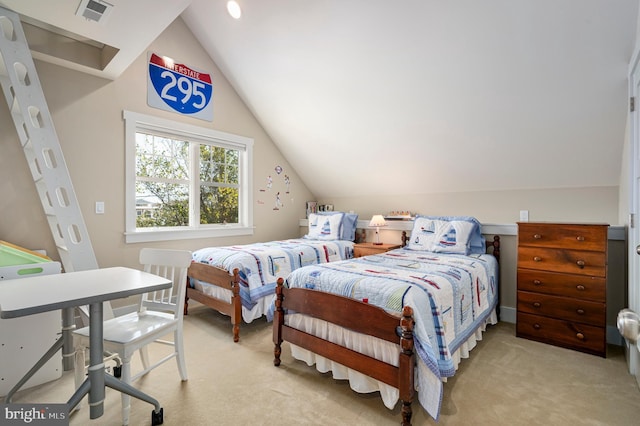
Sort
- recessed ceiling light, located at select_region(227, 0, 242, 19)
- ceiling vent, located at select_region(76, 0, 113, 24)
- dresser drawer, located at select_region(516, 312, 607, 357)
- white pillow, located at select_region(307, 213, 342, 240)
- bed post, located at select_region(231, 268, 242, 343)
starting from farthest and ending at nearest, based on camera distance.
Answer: white pillow, located at select_region(307, 213, 342, 240) → recessed ceiling light, located at select_region(227, 0, 242, 19) → bed post, located at select_region(231, 268, 242, 343) → dresser drawer, located at select_region(516, 312, 607, 357) → ceiling vent, located at select_region(76, 0, 113, 24)

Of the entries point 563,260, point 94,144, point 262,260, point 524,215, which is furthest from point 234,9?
point 563,260

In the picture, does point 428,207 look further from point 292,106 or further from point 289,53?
point 289,53

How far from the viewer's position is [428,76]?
9.43ft

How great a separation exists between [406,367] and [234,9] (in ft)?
11.6

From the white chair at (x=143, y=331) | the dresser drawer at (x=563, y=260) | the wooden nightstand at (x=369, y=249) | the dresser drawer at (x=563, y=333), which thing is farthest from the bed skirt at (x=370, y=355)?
the wooden nightstand at (x=369, y=249)

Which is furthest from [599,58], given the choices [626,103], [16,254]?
[16,254]

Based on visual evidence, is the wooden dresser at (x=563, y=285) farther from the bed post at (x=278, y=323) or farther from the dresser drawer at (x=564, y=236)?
the bed post at (x=278, y=323)

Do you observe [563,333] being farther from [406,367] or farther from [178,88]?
[178,88]

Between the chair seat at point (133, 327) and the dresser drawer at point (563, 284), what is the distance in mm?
2756

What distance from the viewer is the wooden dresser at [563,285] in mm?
2430

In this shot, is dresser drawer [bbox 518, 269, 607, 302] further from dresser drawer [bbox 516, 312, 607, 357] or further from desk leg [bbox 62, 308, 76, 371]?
desk leg [bbox 62, 308, 76, 371]

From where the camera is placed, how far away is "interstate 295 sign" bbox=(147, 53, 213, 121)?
344cm

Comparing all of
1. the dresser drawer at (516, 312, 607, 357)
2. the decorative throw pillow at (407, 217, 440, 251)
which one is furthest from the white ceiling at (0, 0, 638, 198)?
the dresser drawer at (516, 312, 607, 357)

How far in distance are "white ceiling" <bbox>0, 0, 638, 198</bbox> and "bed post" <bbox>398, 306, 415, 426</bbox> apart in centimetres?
214
